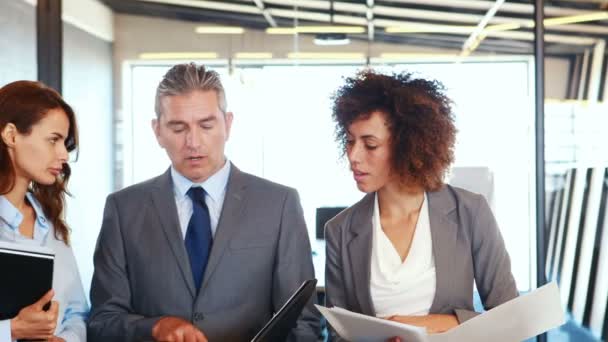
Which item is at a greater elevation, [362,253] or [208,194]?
[208,194]

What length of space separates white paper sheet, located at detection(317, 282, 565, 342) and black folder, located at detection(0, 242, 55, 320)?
29.3 inches

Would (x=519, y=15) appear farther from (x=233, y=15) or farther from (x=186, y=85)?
(x=186, y=85)

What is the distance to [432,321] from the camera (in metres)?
2.54

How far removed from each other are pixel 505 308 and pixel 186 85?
1243 millimetres

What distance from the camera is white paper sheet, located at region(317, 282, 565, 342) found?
2.22 m

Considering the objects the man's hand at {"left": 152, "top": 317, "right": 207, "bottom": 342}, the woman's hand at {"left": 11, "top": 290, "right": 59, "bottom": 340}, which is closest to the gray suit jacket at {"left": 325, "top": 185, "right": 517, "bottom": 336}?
the man's hand at {"left": 152, "top": 317, "right": 207, "bottom": 342}

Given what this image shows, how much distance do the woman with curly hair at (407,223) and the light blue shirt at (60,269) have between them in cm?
80

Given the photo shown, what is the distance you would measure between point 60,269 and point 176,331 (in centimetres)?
49

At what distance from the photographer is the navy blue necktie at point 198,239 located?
109 inches

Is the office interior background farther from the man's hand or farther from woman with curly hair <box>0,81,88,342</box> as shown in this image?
the man's hand

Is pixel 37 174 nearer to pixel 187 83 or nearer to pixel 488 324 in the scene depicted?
pixel 187 83

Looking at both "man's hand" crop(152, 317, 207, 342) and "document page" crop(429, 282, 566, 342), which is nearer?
"document page" crop(429, 282, 566, 342)

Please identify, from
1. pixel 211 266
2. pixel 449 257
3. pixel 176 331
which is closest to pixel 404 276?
pixel 449 257

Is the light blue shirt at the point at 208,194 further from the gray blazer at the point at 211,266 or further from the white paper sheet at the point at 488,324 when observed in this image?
the white paper sheet at the point at 488,324
